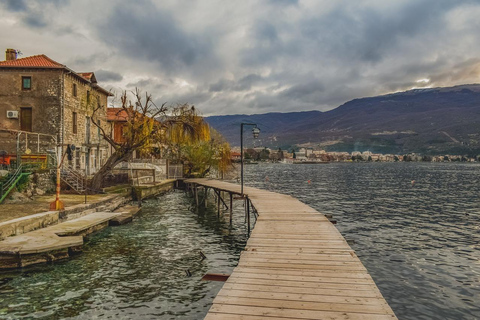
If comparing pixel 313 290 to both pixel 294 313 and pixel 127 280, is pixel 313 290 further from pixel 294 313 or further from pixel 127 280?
pixel 127 280

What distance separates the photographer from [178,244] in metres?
17.5

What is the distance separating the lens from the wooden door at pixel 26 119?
105 feet

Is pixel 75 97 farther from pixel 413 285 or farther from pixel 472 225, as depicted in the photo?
pixel 472 225

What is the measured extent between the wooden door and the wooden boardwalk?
2838 centimetres

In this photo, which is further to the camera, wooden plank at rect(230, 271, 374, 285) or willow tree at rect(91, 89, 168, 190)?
willow tree at rect(91, 89, 168, 190)

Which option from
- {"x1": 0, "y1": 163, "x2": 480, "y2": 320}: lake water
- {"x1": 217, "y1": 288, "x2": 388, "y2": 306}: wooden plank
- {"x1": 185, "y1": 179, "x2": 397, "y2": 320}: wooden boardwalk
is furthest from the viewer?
{"x1": 0, "y1": 163, "x2": 480, "y2": 320}: lake water

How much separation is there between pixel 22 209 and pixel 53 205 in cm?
196

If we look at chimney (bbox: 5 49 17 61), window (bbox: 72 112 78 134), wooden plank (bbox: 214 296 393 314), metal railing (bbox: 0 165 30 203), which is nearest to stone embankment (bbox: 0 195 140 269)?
metal railing (bbox: 0 165 30 203)

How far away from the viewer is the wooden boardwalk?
592 cm

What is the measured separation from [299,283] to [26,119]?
32784 millimetres

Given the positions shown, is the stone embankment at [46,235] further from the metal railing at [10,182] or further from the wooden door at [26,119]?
the wooden door at [26,119]

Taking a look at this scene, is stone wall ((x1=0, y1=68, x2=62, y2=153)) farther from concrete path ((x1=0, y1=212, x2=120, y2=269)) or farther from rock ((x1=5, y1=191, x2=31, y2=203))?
concrete path ((x1=0, y1=212, x2=120, y2=269))

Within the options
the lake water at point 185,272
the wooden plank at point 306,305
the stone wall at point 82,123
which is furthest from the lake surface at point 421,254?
the stone wall at point 82,123

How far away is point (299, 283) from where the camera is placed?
738cm
